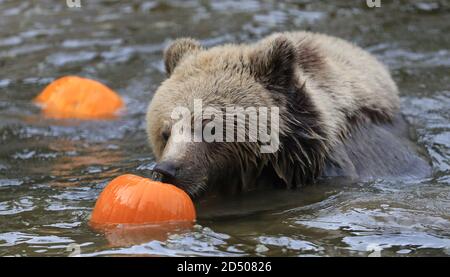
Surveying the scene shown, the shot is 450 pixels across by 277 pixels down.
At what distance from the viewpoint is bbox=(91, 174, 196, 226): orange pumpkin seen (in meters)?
5.77

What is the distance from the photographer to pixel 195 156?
6340 millimetres

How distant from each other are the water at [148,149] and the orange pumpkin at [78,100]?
0.73 feet

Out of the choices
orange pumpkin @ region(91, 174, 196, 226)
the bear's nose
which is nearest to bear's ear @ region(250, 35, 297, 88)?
the bear's nose

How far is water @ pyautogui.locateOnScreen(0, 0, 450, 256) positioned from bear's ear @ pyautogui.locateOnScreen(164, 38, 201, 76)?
3.58 ft

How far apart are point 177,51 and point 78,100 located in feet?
10.8

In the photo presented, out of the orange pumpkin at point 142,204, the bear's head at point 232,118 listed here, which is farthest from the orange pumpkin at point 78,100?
the orange pumpkin at point 142,204

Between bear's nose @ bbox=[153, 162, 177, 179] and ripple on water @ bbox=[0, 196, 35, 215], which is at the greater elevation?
bear's nose @ bbox=[153, 162, 177, 179]

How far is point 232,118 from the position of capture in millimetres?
6527

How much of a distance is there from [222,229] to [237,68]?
5.49 ft

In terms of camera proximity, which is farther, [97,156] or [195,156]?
[97,156]

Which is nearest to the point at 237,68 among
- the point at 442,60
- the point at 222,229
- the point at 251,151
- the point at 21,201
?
the point at 251,151

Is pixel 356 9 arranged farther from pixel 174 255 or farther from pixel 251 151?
pixel 174 255

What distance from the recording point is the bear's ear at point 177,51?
24.7ft

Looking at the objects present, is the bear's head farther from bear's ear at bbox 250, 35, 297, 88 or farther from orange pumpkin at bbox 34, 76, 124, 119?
orange pumpkin at bbox 34, 76, 124, 119
